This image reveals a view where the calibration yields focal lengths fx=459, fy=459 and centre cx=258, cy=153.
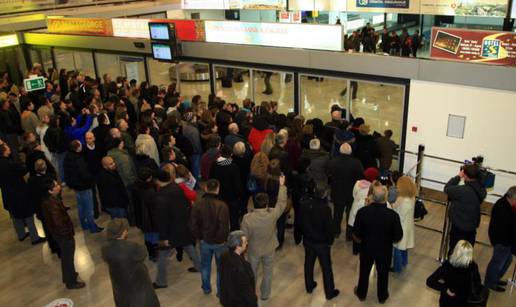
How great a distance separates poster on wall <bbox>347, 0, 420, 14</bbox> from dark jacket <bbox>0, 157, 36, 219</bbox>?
1084 cm

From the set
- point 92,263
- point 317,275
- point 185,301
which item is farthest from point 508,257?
point 92,263

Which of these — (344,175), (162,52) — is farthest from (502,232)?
(162,52)

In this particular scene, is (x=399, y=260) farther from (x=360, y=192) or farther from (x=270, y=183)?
(x=270, y=183)

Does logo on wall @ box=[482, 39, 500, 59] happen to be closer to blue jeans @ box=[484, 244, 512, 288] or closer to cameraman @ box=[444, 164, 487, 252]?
cameraman @ box=[444, 164, 487, 252]

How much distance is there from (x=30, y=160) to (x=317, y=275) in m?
4.86

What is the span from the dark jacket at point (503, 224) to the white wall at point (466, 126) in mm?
3049

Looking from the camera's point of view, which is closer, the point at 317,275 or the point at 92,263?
the point at 317,275

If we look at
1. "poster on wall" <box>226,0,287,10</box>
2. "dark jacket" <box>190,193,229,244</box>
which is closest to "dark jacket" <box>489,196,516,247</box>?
"dark jacket" <box>190,193,229,244</box>

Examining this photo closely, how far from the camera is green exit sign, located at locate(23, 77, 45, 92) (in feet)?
37.6

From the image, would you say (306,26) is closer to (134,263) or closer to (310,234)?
(310,234)

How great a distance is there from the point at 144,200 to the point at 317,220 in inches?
85.7

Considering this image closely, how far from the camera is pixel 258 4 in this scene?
16781 millimetres

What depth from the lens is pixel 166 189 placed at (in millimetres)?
5562

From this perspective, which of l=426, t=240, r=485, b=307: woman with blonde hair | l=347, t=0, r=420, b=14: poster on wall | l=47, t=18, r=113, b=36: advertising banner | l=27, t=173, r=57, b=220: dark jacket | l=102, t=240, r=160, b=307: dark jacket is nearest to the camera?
l=426, t=240, r=485, b=307: woman with blonde hair
